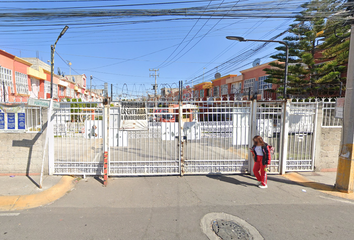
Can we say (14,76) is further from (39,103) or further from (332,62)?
(332,62)

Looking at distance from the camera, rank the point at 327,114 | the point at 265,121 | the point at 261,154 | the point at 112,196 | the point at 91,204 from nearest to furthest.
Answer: the point at 91,204, the point at 112,196, the point at 261,154, the point at 265,121, the point at 327,114

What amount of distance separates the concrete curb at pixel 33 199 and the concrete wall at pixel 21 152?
3.71 feet

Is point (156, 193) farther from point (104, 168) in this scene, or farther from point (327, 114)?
point (327, 114)

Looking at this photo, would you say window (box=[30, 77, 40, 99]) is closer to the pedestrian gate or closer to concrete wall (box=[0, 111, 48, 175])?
concrete wall (box=[0, 111, 48, 175])

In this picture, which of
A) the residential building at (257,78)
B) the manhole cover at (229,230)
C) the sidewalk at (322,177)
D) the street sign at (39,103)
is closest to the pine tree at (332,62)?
the residential building at (257,78)

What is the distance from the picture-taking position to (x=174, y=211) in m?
3.79

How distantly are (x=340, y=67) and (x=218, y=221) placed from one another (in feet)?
49.5

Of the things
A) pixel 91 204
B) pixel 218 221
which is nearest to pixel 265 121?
pixel 218 221

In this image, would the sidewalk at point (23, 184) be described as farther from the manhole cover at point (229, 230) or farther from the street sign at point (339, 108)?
the street sign at point (339, 108)

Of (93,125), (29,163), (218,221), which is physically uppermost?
(93,125)

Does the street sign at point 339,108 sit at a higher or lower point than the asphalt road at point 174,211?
higher

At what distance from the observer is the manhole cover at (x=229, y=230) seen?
3.08 metres

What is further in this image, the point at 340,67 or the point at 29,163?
the point at 340,67

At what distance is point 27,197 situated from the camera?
422cm
